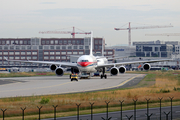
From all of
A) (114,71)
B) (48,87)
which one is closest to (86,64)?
(114,71)

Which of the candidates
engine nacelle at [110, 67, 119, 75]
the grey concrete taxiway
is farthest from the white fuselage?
the grey concrete taxiway

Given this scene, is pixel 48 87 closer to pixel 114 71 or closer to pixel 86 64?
pixel 86 64

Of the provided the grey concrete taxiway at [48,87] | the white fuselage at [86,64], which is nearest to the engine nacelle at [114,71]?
the white fuselage at [86,64]

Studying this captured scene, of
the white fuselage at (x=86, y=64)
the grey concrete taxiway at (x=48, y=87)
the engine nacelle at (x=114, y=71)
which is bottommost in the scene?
the grey concrete taxiway at (x=48, y=87)

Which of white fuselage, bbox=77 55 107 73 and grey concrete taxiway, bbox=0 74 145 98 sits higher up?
white fuselage, bbox=77 55 107 73

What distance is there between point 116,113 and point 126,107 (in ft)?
12.6

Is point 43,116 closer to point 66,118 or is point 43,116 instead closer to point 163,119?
point 66,118

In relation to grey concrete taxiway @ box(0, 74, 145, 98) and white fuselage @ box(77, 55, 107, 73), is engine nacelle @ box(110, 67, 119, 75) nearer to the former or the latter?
white fuselage @ box(77, 55, 107, 73)

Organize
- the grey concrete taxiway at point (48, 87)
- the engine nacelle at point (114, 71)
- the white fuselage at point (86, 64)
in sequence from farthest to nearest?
the engine nacelle at point (114, 71), the white fuselage at point (86, 64), the grey concrete taxiway at point (48, 87)

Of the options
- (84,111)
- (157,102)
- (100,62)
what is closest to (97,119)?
(84,111)

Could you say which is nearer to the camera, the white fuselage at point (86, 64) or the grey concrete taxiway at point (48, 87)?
the grey concrete taxiway at point (48, 87)

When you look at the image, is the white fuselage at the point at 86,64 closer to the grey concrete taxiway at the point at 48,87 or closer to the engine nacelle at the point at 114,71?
the engine nacelle at the point at 114,71

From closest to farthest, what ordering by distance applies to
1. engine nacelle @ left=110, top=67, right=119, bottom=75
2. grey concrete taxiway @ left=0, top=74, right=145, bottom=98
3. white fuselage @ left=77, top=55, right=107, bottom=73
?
grey concrete taxiway @ left=0, top=74, right=145, bottom=98, white fuselage @ left=77, top=55, right=107, bottom=73, engine nacelle @ left=110, top=67, right=119, bottom=75

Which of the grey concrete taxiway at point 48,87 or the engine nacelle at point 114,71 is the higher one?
the engine nacelle at point 114,71
